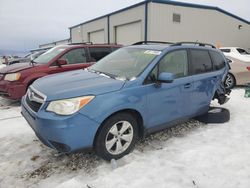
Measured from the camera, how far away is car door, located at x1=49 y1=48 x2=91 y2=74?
7062mm

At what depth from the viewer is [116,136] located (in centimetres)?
354

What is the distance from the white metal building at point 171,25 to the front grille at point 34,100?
14.1 meters

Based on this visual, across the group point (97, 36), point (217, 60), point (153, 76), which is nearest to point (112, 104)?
point (153, 76)

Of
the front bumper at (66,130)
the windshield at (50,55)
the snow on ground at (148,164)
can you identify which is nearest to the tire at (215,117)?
the snow on ground at (148,164)

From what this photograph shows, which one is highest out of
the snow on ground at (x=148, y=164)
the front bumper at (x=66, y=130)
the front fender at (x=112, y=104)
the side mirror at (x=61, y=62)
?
the side mirror at (x=61, y=62)

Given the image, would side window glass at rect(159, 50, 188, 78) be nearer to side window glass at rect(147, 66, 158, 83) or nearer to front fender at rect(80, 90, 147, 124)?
side window glass at rect(147, 66, 158, 83)

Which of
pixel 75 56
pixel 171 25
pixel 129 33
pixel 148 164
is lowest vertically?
pixel 148 164

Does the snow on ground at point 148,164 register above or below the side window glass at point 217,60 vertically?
below

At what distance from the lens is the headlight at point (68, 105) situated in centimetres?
311

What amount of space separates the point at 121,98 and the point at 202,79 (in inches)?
80.5

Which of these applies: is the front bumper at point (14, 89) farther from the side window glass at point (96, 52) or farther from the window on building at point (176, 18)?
the window on building at point (176, 18)

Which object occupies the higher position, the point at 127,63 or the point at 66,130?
the point at 127,63

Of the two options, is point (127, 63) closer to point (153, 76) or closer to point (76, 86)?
point (153, 76)

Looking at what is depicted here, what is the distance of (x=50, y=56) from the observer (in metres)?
7.36
